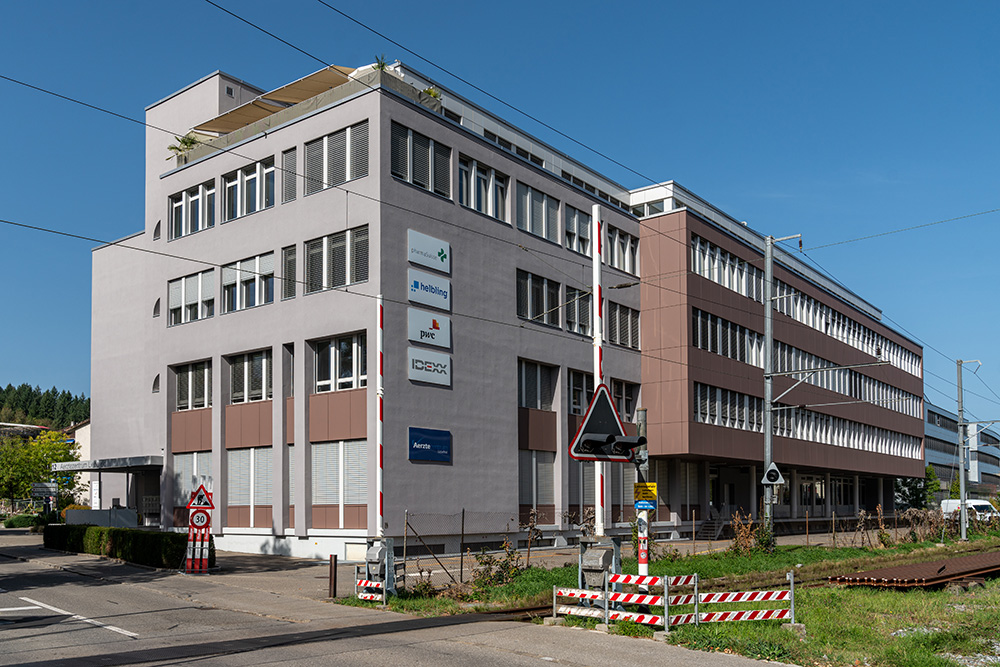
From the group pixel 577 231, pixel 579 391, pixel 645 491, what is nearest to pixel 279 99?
pixel 577 231

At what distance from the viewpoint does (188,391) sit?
39.3m

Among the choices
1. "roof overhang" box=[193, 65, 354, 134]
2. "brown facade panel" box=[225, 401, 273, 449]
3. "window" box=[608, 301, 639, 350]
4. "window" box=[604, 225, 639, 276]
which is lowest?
"brown facade panel" box=[225, 401, 273, 449]

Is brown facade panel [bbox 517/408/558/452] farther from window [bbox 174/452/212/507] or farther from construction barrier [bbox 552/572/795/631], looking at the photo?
construction barrier [bbox 552/572/795/631]

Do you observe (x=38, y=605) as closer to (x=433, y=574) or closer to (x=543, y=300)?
(x=433, y=574)

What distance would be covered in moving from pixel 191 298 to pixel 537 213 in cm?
1474

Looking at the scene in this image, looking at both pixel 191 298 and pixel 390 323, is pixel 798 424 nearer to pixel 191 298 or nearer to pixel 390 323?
pixel 390 323

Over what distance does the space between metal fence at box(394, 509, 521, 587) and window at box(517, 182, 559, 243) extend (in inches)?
468

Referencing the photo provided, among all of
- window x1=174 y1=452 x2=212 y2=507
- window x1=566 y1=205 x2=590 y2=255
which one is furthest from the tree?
window x1=566 y1=205 x2=590 y2=255

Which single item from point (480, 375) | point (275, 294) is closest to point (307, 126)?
point (275, 294)

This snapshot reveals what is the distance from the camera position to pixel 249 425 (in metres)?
36.0

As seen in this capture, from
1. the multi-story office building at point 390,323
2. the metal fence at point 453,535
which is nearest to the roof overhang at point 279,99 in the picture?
the multi-story office building at point 390,323

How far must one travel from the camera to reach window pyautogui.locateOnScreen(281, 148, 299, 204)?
34938 millimetres

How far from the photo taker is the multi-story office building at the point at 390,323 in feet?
106

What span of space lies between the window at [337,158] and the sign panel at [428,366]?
6438 millimetres
